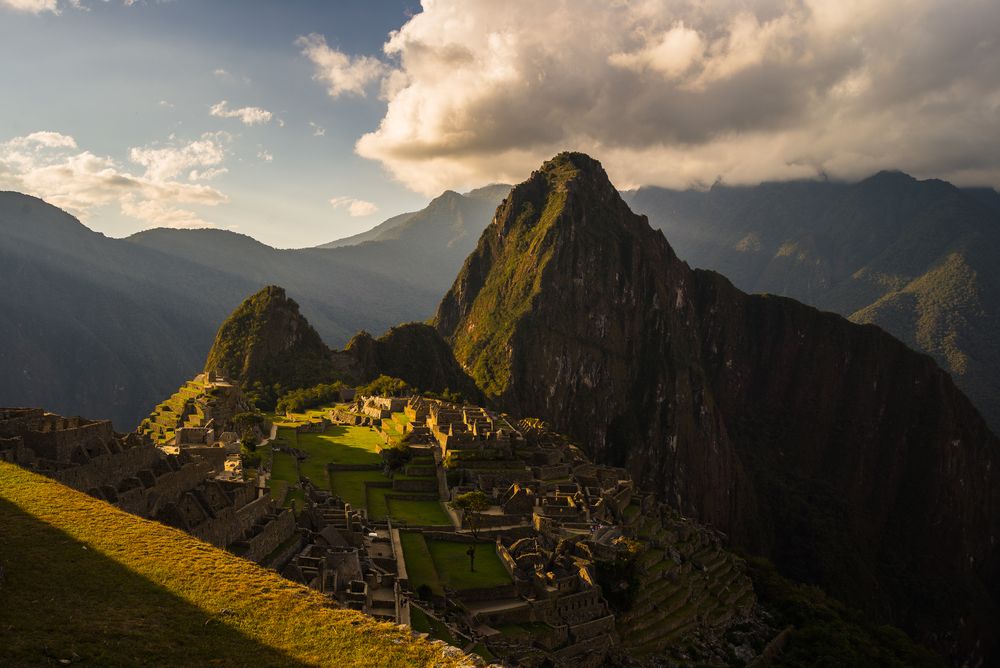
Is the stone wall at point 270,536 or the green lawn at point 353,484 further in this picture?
the green lawn at point 353,484

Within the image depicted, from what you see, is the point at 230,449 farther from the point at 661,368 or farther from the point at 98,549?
the point at 661,368

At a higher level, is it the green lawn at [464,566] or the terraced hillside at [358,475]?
the terraced hillside at [358,475]

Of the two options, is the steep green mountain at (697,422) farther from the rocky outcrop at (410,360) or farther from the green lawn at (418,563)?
the green lawn at (418,563)

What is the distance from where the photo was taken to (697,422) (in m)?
178

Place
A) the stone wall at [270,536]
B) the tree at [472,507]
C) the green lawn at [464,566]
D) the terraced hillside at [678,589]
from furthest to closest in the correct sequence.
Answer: the tree at [472,507] → the terraced hillside at [678,589] → the green lawn at [464,566] → the stone wall at [270,536]

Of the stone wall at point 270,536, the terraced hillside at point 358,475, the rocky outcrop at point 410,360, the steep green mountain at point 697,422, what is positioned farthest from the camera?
the steep green mountain at point 697,422

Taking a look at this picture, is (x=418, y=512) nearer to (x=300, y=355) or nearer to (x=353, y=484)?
(x=353, y=484)

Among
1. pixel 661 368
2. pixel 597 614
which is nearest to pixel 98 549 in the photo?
pixel 597 614

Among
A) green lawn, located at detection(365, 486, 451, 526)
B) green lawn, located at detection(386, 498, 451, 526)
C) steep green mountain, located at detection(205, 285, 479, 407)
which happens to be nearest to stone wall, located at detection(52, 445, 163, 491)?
green lawn, located at detection(365, 486, 451, 526)

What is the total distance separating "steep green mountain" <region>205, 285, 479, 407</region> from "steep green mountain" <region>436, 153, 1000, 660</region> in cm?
2416

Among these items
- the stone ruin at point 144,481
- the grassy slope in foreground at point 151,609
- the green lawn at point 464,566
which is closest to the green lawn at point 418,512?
the green lawn at point 464,566

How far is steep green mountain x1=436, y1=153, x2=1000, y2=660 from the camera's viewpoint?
158 metres

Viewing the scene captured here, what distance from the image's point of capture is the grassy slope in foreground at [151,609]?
44.7 ft

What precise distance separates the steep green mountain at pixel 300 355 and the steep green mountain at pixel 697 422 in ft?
79.2
